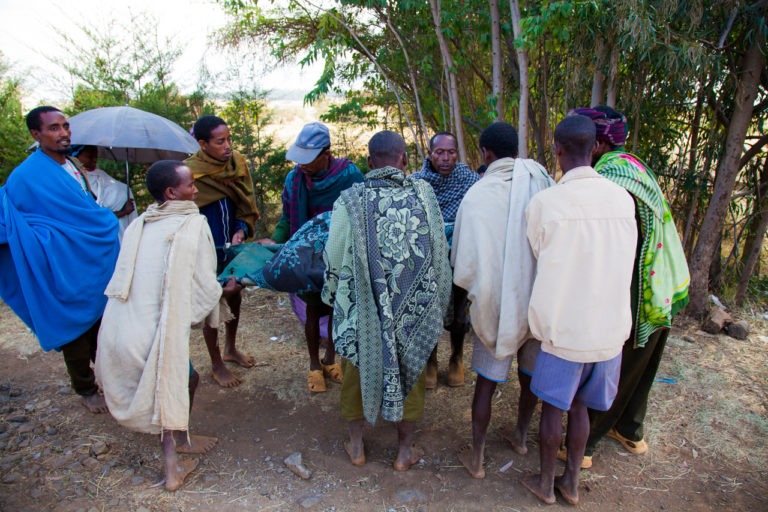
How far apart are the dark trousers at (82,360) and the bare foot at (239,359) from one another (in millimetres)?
939

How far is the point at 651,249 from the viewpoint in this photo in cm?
236

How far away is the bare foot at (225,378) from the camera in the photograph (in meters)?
3.60

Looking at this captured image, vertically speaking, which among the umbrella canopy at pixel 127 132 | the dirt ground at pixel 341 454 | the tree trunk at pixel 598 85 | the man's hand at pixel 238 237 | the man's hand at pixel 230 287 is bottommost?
the dirt ground at pixel 341 454

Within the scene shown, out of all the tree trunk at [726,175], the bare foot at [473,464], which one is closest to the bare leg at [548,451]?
the bare foot at [473,464]

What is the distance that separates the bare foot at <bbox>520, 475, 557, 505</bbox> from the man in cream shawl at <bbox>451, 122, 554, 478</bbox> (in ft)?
1.26

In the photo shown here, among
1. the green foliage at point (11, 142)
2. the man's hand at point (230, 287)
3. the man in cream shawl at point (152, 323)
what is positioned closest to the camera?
the man in cream shawl at point (152, 323)

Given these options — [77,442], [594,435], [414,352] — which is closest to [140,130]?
[77,442]

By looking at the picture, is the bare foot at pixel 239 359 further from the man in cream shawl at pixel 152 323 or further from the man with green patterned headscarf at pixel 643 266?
the man with green patterned headscarf at pixel 643 266

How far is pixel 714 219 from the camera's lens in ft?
13.9

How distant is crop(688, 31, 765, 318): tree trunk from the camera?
Answer: 3.91 metres

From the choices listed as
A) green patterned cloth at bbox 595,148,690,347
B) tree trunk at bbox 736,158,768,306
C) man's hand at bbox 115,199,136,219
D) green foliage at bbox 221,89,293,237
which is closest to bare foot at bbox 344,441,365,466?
green patterned cloth at bbox 595,148,690,347

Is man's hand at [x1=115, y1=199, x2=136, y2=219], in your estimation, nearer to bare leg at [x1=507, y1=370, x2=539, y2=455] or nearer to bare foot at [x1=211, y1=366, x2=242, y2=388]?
bare foot at [x1=211, y1=366, x2=242, y2=388]

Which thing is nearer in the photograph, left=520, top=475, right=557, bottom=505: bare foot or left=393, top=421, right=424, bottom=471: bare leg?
left=520, top=475, right=557, bottom=505: bare foot

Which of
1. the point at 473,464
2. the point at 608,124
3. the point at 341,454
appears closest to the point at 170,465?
the point at 341,454
